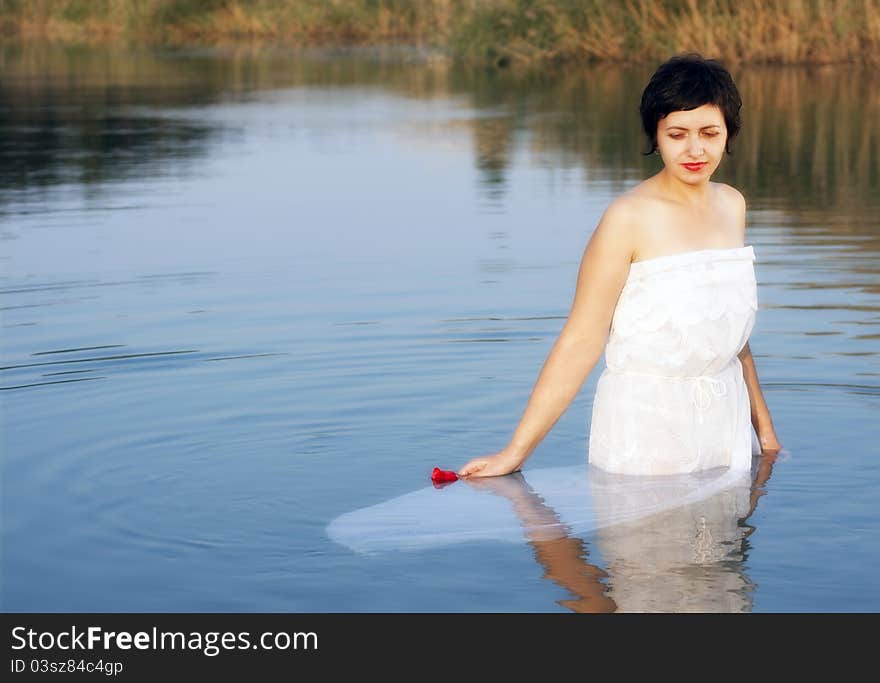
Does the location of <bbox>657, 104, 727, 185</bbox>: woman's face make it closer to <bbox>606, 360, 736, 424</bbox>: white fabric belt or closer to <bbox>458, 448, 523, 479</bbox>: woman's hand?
<bbox>606, 360, 736, 424</bbox>: white fabric belt

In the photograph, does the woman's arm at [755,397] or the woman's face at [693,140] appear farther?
the woman's arm at [755,397]

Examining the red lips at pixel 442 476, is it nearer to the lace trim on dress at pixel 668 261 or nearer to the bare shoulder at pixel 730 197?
the lace trim on dress at pixel 668 261

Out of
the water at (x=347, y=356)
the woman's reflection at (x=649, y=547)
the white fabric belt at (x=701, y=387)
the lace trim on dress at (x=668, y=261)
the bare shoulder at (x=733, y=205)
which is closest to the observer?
the woman's reflection at (x=649, y=547)

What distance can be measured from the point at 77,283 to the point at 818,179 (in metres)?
7.00

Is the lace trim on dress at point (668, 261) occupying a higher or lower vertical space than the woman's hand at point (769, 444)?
higher

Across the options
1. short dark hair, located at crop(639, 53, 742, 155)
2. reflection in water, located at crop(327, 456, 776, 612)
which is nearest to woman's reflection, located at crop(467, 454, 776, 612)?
reflection in water, located at crop(327, 456, 776, 612)

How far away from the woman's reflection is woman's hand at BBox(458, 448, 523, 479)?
3 centimetres

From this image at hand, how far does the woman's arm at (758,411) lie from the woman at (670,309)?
22 centimetres

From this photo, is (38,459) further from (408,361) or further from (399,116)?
(399,116)

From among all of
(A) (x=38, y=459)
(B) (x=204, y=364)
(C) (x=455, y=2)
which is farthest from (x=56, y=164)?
(C) (x=455, y=2)

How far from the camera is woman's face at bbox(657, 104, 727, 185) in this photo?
5.27 metres

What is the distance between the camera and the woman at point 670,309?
5301 millimetres

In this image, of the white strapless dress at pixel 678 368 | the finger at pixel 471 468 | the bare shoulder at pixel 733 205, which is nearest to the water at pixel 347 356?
the finger at pixel 471 468

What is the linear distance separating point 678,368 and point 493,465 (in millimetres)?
704
